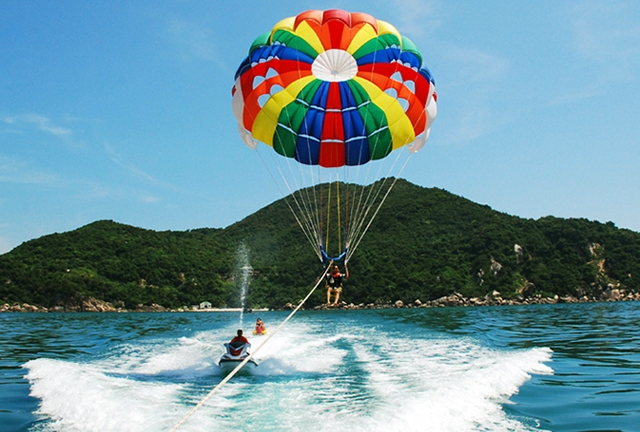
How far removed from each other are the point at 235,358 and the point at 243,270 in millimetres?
58608

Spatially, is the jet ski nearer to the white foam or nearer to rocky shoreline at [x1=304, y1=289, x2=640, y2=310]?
the white foam

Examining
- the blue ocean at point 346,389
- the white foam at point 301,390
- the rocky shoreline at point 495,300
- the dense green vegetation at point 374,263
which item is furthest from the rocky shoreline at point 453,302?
the white foam at point 301,390

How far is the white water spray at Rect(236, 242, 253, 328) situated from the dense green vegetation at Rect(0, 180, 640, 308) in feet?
2.40

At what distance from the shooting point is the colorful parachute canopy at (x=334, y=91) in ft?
35.4

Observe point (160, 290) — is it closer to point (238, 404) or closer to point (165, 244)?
point (165, 244)

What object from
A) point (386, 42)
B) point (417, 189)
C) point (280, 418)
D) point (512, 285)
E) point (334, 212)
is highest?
point (417, 189)

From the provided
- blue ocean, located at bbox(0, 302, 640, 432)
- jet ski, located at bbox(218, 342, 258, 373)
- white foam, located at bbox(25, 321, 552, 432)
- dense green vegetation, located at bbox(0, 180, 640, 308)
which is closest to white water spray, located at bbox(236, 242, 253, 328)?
dense green vegetation, located at bbox(0, 180, 640, 308)

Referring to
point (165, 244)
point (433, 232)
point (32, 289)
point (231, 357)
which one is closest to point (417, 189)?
point (433, 232)

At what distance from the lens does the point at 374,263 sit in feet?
201

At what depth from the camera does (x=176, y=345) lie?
17.3 meters

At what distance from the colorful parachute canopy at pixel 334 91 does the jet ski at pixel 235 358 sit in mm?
4854

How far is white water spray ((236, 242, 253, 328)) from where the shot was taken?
64812mm

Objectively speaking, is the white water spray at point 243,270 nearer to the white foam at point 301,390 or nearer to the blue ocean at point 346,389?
the blue ocean at point 346,389

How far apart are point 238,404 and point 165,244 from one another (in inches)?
2740
